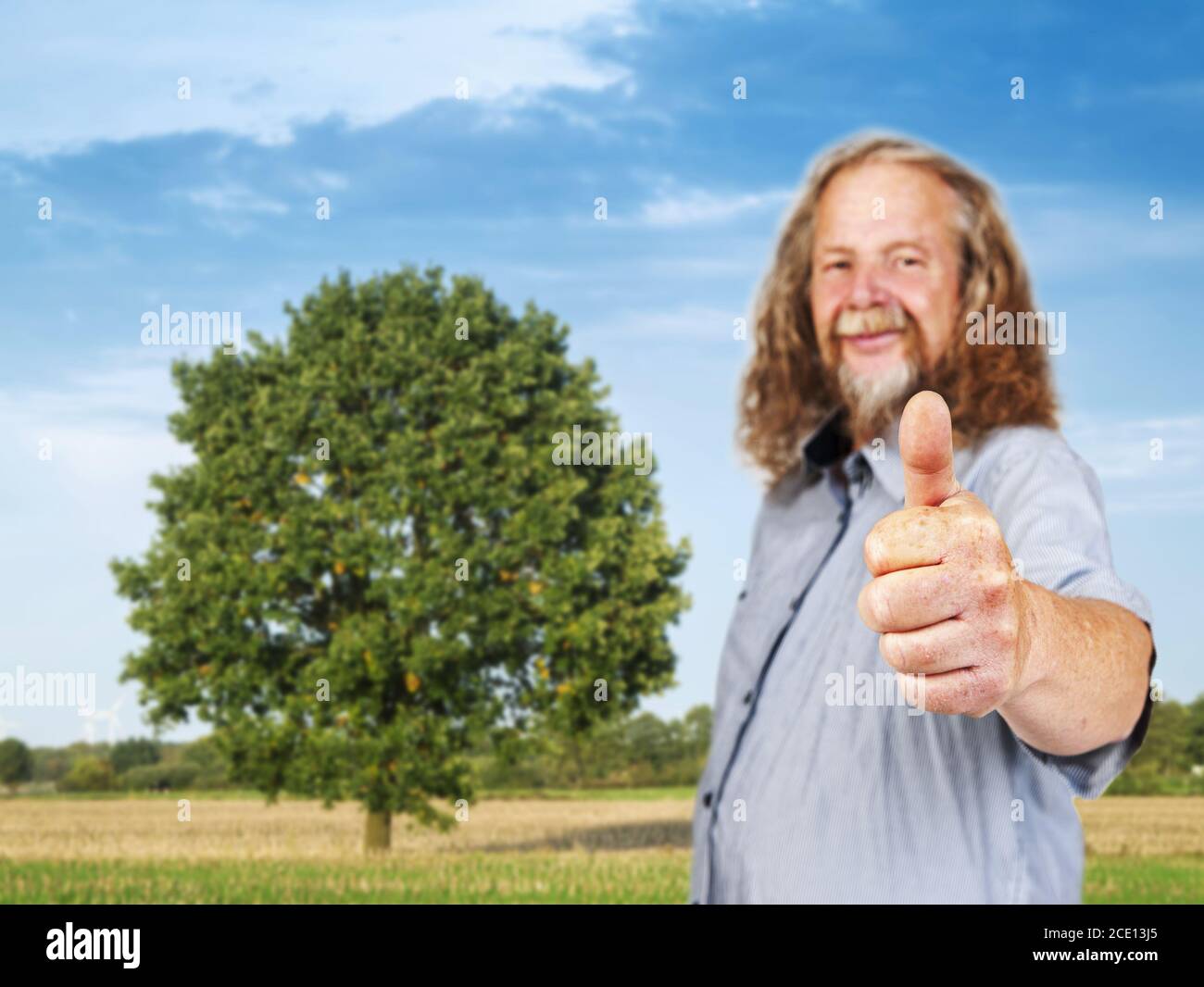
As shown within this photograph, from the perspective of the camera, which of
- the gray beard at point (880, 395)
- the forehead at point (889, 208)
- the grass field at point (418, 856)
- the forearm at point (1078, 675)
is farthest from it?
the grass field at point (418, 856)

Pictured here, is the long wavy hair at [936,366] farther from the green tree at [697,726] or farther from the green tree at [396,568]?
the green tree at [697,726]

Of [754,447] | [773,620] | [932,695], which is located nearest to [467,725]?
[754,447]

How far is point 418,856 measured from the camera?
21375 mm

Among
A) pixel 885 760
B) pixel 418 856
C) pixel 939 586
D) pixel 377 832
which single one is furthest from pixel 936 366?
pixel 377 832

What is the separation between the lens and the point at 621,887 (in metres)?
16.3

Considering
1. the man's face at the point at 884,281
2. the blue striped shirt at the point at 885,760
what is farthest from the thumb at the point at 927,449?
the man's face at the point at 884,281

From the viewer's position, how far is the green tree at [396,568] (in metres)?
20.5

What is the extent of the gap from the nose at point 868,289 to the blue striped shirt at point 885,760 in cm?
79

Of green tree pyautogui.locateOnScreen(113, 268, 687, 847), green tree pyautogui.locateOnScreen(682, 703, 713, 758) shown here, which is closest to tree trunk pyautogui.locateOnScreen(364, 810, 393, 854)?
green tree pyautogui.locateOnScreen(113, 268, 687, 847)

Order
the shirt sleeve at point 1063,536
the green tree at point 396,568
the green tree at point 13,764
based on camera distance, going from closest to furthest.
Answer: the shirt sleeve at point 1063,536 → the green tree at point 396,568 → the green tree at point 13,764

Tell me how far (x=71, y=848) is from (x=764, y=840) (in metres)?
21.9

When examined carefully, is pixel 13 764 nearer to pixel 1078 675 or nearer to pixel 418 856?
pixel 418 856

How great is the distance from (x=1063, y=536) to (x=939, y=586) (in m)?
1.55

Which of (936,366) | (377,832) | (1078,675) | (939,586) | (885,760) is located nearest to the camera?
(939,586)
